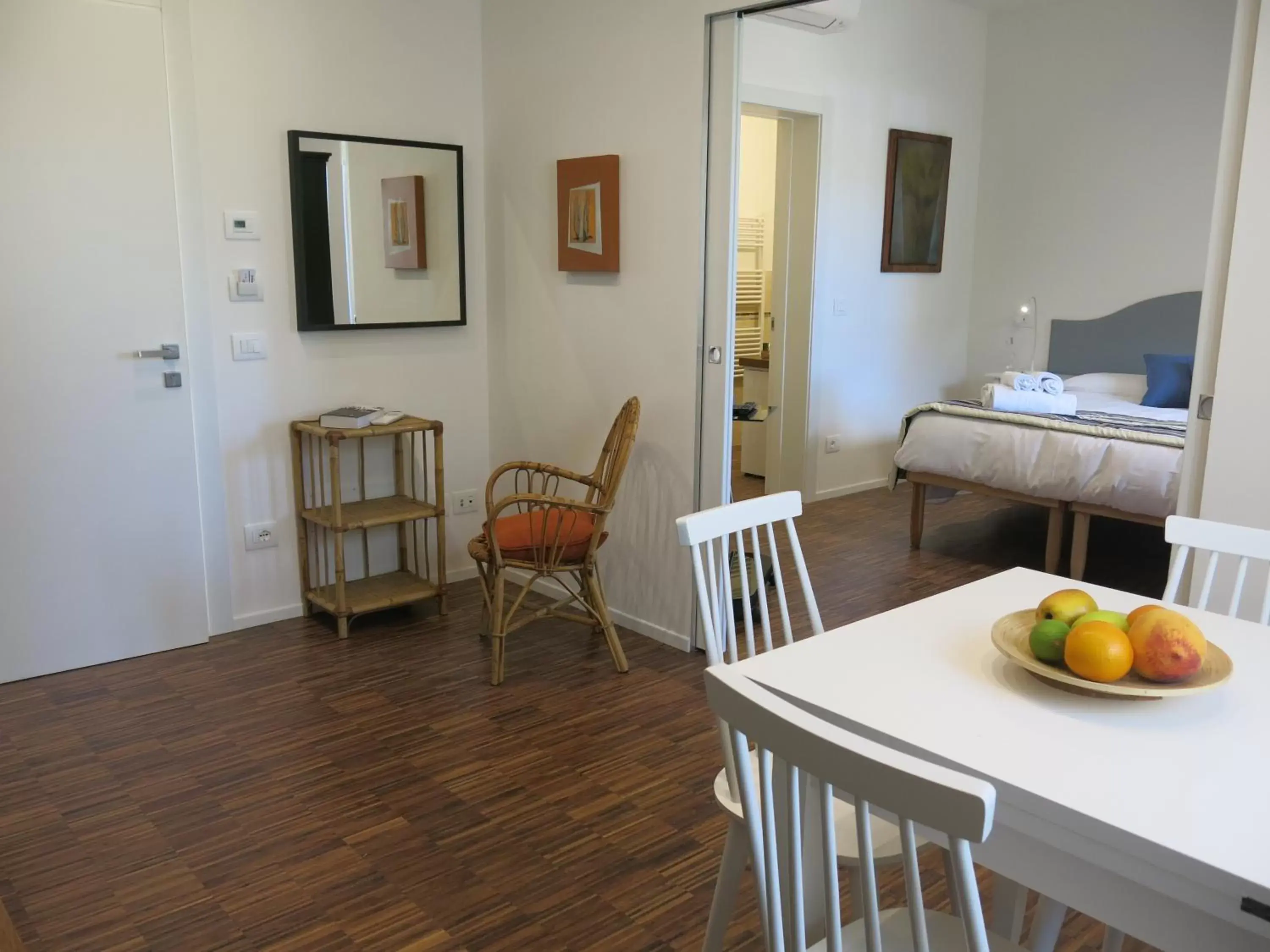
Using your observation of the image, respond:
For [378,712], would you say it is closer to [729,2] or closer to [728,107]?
[728,107]

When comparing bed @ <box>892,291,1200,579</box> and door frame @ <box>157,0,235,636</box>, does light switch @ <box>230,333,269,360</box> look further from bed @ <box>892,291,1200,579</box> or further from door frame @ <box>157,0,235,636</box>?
bed @ <box>892,291,1200,579</box>

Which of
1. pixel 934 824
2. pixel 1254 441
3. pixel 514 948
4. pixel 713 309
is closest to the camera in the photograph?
pixel 934 824

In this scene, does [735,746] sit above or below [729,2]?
below

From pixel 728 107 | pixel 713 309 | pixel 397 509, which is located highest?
pixel 728 107

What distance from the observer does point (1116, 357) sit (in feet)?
18.3

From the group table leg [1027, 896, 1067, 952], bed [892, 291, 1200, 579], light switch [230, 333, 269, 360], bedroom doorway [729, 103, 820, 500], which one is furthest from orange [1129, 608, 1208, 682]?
bedroom doorway [729, 103, 820, 500]

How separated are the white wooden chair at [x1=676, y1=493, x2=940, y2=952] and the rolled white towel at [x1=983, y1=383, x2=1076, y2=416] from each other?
3.03 m

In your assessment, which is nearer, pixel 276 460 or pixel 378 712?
pixel 378 712

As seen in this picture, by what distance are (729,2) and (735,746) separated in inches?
108

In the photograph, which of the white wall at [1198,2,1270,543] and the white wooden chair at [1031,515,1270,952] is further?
the white wall at [1198,2,1270,543]

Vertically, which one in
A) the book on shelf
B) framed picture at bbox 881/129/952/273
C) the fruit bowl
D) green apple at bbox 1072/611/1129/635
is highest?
framed picture at bbox 881/129/952/273

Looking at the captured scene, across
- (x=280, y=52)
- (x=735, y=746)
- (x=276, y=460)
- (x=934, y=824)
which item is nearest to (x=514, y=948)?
(x=735, y=746)

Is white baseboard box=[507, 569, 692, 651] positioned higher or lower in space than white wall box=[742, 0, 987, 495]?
lower

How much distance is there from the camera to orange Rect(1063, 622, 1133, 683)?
4.62 feet
